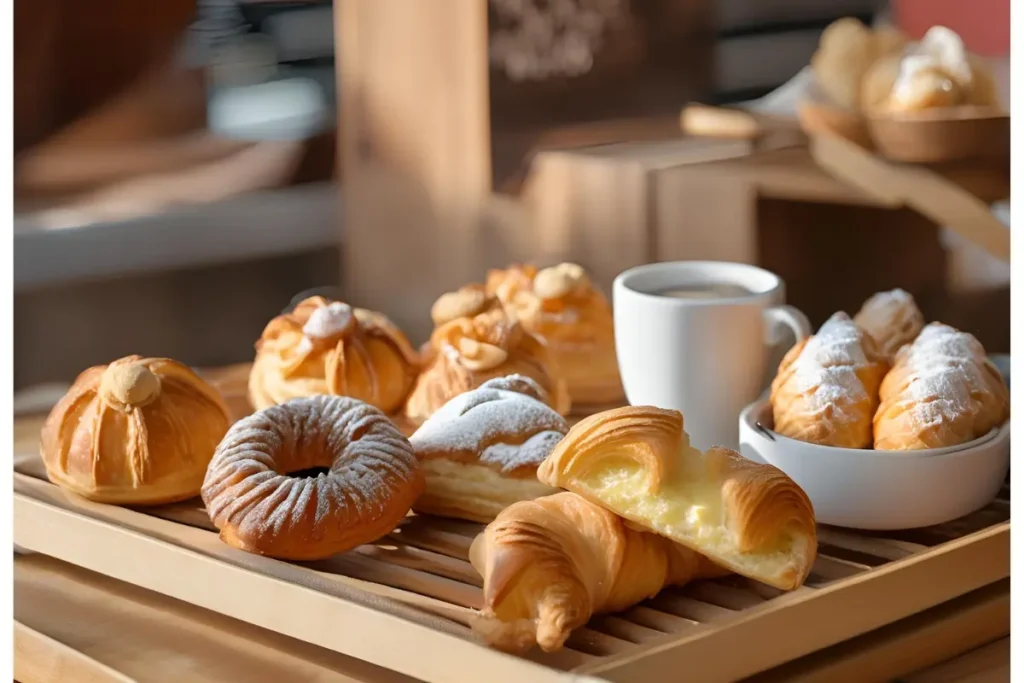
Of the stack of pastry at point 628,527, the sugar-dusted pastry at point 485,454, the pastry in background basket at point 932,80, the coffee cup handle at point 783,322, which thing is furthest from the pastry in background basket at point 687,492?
the pastry in background basket at point 932,80

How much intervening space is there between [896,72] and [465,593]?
0.74 metres

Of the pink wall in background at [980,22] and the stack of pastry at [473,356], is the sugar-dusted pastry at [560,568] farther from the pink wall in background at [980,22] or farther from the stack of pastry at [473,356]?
the pink wall in background at [980,22]

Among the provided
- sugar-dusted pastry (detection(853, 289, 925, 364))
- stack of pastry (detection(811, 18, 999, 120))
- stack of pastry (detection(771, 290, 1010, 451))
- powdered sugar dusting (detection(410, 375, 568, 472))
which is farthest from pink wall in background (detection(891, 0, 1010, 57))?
powdered sugar dusting (detection(410, 375, 568, 472))

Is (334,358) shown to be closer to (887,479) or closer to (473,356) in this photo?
(473,356)

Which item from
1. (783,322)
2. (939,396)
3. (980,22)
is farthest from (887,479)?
(980,22)

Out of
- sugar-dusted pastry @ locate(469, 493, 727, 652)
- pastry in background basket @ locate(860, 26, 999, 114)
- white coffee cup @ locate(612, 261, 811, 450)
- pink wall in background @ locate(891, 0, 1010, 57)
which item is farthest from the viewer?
pink wall in background @ locate(891, 0, 1010, 57)

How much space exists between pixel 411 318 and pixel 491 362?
929 millimetres

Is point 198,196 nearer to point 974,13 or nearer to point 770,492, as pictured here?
point 974,13

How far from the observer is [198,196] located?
6.09 ft

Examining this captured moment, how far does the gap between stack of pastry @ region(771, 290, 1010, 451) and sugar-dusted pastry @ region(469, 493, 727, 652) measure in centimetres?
13

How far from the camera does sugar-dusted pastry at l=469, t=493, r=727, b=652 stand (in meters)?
0.62

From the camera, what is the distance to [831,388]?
0.76 metres

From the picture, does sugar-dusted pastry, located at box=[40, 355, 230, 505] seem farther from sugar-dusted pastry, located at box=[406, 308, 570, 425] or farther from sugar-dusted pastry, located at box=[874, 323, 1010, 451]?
sugar-dusted pastry, located at box=[874, 323, 1010, 451]

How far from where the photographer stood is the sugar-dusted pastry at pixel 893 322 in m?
0.90
